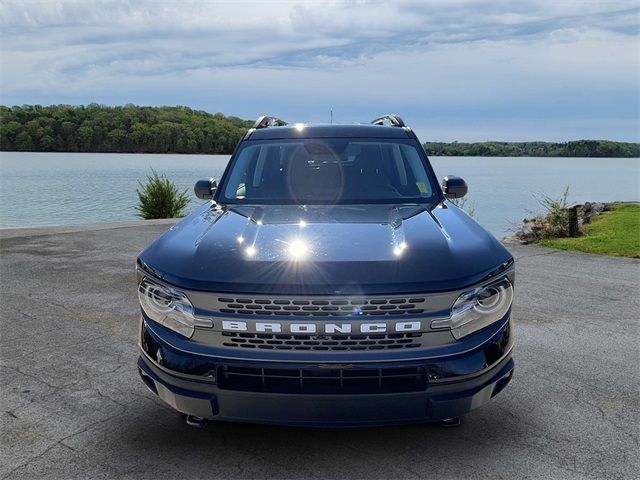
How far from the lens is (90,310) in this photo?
6.42 m

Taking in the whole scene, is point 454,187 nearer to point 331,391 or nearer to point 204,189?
point 204,189

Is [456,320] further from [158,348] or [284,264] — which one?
[158,348]

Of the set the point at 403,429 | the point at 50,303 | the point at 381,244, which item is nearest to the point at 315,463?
the point at 403,429

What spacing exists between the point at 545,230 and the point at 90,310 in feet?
34.0

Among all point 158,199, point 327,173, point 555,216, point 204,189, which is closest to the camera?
point 327,173

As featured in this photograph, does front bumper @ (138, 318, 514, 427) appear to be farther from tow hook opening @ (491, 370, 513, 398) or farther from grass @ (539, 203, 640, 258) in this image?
grass @ (539, 203, 640, 258)

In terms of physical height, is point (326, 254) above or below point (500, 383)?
above

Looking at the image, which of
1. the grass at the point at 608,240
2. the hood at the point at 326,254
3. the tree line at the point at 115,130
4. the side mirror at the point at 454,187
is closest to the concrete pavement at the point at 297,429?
the hood at the point at 326,254

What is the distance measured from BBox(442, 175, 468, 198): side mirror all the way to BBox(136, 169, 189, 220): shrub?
1453 centimetres

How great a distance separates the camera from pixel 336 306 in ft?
9.01

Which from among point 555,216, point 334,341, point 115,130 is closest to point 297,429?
point 334,341

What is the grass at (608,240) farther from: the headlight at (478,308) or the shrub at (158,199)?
the shrub at (158,199)

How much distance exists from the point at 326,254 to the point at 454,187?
2203 millimetres

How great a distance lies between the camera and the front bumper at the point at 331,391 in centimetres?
275
